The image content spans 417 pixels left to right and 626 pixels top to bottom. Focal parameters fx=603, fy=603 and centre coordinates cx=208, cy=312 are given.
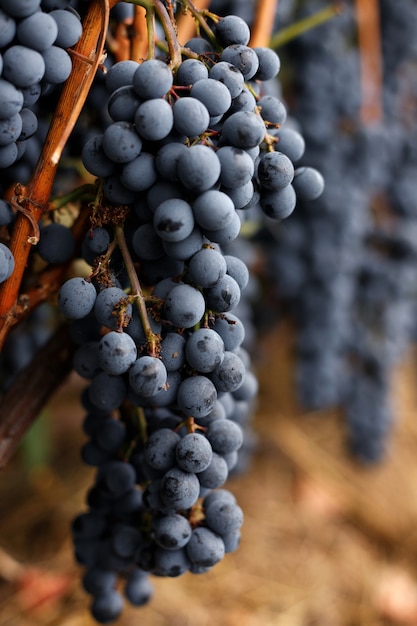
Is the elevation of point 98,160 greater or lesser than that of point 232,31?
lesser

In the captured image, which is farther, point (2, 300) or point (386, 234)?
point (386, 234)

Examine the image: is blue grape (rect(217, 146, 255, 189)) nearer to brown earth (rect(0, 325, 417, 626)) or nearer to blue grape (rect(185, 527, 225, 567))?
blue grape (rect(185, 527, 225, 567))

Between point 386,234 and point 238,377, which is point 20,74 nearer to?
point 238,377

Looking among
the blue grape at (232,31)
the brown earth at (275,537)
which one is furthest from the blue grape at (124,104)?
the brown earth at (275,537)

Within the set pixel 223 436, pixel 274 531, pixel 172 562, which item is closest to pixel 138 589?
pixel 172 562

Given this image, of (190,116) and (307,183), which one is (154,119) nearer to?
(190,116)

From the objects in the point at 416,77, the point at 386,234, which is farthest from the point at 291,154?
the point at 416,77
